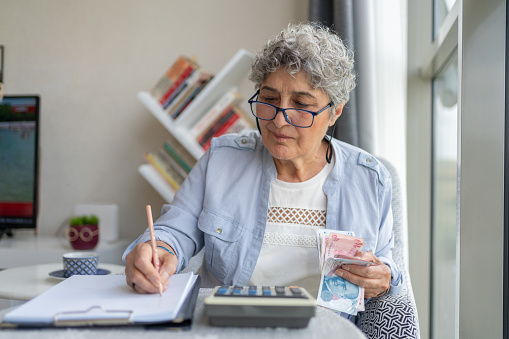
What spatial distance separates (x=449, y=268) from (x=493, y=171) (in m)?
0.86

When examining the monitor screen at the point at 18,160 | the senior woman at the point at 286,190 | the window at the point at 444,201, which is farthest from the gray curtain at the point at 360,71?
the monitor screen at the point at 18,160

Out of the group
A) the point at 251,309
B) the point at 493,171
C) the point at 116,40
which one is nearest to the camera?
the point at 251,309

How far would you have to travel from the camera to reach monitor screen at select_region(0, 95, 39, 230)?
2615 millimetres

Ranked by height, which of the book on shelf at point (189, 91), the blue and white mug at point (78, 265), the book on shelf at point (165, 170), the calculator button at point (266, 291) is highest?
the book on shelf at point (189, 91)

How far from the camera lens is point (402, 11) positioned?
190 centimetres

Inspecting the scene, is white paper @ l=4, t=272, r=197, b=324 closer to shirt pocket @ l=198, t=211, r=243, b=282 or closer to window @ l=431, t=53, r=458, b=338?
shirt pocket @ l=198, t=211, r=243, b=282

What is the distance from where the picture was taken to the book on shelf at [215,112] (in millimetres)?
2428

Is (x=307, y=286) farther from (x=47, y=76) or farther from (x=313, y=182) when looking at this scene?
(x=47, y=76)

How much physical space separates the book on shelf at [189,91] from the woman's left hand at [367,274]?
1476 mm

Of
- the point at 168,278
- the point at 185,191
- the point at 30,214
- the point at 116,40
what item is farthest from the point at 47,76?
the point at 168,278

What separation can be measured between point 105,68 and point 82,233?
0.99 m

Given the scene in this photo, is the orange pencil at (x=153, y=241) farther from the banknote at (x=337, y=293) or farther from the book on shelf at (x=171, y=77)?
the book on shelf at (x=171, y=77)

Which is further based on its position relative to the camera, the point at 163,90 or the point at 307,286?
the point at 163,90

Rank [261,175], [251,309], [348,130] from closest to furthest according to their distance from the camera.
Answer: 1. [251,309]
2. [261,175]
3. [348,130]
